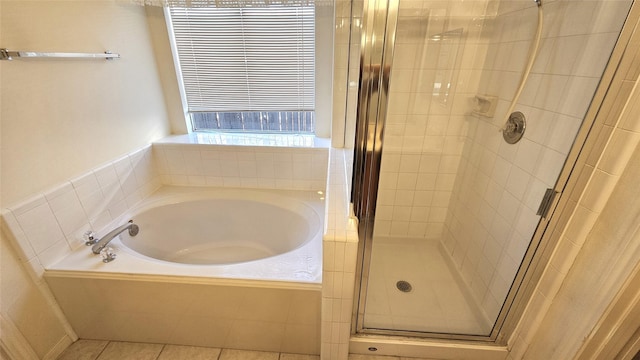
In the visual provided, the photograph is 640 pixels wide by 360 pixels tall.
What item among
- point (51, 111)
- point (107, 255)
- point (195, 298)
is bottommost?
point (195, 298)

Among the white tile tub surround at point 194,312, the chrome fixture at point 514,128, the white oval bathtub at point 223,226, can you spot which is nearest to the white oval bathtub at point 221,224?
the white oval bathtub at point 223,226

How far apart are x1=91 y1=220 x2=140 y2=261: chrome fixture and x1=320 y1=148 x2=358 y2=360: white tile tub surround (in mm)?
1129

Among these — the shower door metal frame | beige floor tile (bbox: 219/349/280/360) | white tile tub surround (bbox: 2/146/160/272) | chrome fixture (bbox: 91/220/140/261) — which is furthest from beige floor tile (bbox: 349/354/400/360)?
white tile tub surround (bbox: 2/146/160/272)

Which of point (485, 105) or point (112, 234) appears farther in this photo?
point (485, 105)

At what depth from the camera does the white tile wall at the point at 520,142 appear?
94cm

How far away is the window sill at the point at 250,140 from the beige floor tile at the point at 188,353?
1253 mm

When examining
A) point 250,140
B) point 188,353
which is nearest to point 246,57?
point 250,140

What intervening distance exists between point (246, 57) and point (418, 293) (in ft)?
6.46

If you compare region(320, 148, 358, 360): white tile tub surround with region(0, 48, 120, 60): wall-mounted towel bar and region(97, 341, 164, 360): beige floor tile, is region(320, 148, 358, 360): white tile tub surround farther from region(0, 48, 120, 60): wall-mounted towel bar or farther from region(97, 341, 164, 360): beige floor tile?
region(0, 48, 120, 60): wall-mounted towel bar

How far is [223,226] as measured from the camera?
1964mm

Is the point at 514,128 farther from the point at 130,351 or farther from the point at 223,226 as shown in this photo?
the point at 130,351

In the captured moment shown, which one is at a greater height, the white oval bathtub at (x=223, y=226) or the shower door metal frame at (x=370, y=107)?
the shower door metal frame at (x=370, y=107)

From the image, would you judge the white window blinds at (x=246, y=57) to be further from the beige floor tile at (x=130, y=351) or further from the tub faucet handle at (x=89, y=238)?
the beige floor tile at (x=130, y=351)

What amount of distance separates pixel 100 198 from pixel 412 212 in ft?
6.47
